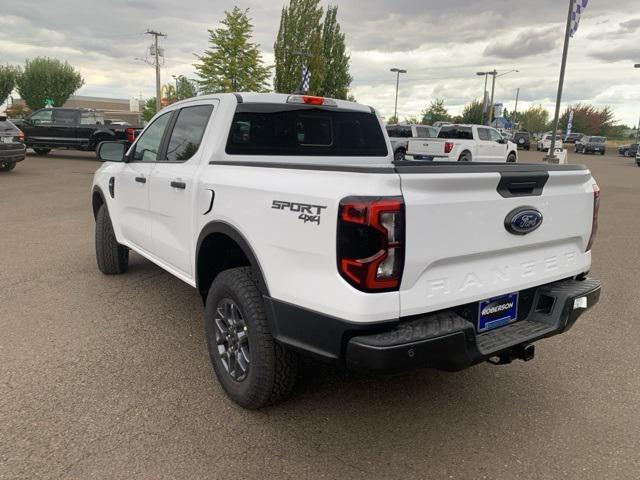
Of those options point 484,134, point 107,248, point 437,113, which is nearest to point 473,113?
point 437,113

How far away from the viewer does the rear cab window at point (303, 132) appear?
3.59 metres

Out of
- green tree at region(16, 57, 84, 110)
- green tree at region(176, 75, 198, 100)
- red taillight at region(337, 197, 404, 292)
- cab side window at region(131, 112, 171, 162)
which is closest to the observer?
red taillight at region(337, 197, 404, 292)

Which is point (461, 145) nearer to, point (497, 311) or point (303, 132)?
point (303, 132)

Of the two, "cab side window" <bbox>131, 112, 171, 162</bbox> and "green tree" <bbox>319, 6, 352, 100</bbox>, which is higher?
"green tree" <bbox>319, 6, 352, 100</bbox>

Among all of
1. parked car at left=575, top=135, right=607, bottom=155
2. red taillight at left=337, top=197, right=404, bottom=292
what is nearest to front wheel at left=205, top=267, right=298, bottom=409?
red taillight at left=337, top=197, right=404, bottom=292

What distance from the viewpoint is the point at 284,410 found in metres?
2.97

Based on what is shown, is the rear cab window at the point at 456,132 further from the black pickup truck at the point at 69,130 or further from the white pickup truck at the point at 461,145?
the black pickup truck at the point at 69,130

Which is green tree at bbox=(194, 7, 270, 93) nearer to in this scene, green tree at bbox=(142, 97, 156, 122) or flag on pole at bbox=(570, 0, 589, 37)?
flag on pole at bbox=(570, 0, 589, 37)

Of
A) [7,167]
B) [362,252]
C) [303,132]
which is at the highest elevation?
Result: [303,132]

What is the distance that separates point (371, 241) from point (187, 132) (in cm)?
222

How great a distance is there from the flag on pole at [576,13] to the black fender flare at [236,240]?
64.0 ft

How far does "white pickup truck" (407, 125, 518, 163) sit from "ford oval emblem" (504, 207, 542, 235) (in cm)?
1696

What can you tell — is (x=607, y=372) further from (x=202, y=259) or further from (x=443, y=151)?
(x=443, y=151)

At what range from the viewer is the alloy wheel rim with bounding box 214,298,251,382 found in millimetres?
2924
